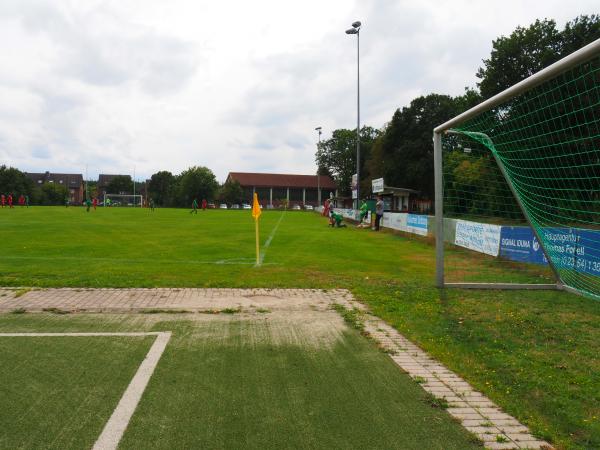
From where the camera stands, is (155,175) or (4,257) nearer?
(4,257)

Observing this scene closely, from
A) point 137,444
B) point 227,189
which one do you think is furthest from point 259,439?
point 227,189

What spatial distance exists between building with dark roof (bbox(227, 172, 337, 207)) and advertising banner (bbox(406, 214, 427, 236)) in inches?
3577

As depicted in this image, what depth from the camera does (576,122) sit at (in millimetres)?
7707

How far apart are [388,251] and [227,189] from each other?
88477mm

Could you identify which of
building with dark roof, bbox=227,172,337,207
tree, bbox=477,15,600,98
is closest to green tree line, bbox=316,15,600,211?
tree, bbox=477,15,600,98

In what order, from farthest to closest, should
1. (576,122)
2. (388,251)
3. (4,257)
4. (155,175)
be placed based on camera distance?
(155,175)
(388,251)
(4,257)
(576,122)

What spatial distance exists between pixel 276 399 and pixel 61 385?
188 centimetres

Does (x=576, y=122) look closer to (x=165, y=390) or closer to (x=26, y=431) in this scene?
(x=165, y=390)

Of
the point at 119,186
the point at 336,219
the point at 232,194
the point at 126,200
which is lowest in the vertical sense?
the point at 336,219

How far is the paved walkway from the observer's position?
3551 millimetres

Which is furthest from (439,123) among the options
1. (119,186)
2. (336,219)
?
(119,186)

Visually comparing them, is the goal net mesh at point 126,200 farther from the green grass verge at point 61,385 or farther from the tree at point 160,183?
the green grass verge at point 61,385

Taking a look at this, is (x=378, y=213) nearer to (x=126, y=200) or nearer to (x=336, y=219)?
(x=336, y=219)

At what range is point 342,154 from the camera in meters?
101
